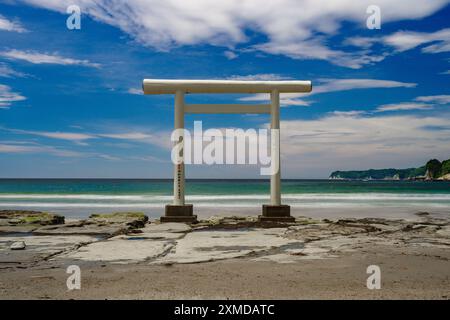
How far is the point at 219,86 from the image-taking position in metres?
10.7

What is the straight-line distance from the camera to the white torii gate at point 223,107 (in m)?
10.7

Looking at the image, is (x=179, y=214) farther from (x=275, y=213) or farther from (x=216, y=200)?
(x=216, y=200)

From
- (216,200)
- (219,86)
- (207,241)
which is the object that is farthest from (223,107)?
(216,200)

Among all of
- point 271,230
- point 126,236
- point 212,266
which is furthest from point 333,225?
point 212,266

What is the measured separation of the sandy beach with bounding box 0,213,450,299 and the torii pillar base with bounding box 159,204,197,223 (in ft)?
4.04

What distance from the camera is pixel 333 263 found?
5461 millimetres

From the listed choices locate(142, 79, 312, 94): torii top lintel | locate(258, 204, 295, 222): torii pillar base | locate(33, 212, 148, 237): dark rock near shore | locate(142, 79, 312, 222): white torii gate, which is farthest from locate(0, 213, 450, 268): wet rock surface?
locate(142, 79, 312, 94): torii top lintel

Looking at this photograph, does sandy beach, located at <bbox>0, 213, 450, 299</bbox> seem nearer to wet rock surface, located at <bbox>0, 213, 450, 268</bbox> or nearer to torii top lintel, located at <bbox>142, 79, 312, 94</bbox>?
wet rock surface, located at <bbox>0, 213, 450, 268</bbox>

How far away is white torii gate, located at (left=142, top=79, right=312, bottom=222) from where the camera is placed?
1071 centimetres

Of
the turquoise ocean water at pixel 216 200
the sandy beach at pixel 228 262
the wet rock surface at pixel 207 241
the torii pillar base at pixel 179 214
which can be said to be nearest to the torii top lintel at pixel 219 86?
the torii pillar base at pixel 179 214

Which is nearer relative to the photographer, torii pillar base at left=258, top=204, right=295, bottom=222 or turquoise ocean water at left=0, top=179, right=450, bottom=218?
torii pillar base at left=258, top=204, right=295, bottom=222

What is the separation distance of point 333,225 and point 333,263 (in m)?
4.66

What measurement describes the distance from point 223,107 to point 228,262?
232 inches
